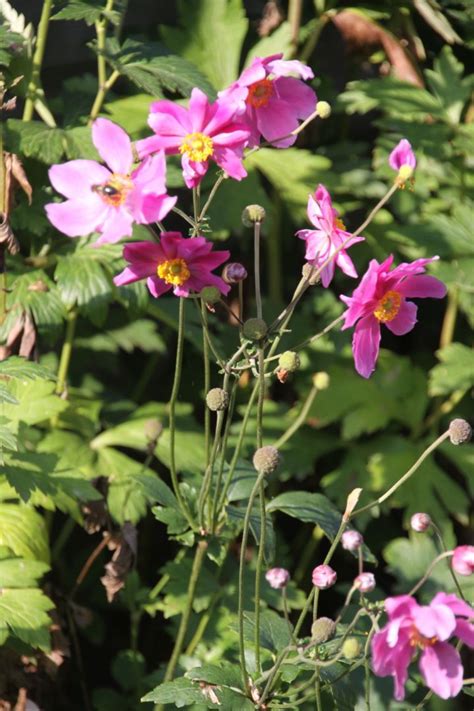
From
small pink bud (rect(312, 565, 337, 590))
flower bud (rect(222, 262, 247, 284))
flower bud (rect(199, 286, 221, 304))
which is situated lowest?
small pink bud (rect(312, 565, 337, 590))

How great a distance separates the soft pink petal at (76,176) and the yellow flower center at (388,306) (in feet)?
1.29

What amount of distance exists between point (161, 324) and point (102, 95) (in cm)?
92

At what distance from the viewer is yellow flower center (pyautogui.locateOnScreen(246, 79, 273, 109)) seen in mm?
1456

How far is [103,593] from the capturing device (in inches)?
97.8

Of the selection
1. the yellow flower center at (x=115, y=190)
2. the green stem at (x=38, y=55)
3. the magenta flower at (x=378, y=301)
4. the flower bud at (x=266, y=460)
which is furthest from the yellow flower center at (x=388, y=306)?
the green stem at (x=38, y=55)

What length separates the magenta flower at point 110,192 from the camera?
127 centimetres

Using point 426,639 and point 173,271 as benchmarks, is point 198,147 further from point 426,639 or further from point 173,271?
point 426,639

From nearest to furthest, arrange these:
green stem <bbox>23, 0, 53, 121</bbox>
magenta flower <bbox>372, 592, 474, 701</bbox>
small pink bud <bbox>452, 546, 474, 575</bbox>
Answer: magenta flower <bbox>372, 592, 474, 701</bbox> → small pink bud <bbox>452, 546, 474, 575</bbox> → green stem <bbox>23, 0, 53, 121</bbox>

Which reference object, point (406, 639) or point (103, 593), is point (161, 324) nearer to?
point (103, 593)

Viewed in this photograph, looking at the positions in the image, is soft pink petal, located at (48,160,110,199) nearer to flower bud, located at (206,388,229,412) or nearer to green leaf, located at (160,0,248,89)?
flower bud, located at (206,388,229,412)

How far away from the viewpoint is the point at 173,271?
53.5 inches

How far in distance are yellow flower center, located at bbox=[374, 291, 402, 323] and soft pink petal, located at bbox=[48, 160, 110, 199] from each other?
1.29 ft

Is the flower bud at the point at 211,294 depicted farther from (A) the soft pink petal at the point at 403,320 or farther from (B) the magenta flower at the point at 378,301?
(A) the soft pink petal at the point at 403,320

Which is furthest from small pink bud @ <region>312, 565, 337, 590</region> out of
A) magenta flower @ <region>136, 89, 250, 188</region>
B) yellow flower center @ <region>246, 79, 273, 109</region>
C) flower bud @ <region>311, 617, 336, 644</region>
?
yellow flower center @ <region>246, 79, 273, 109</region>
